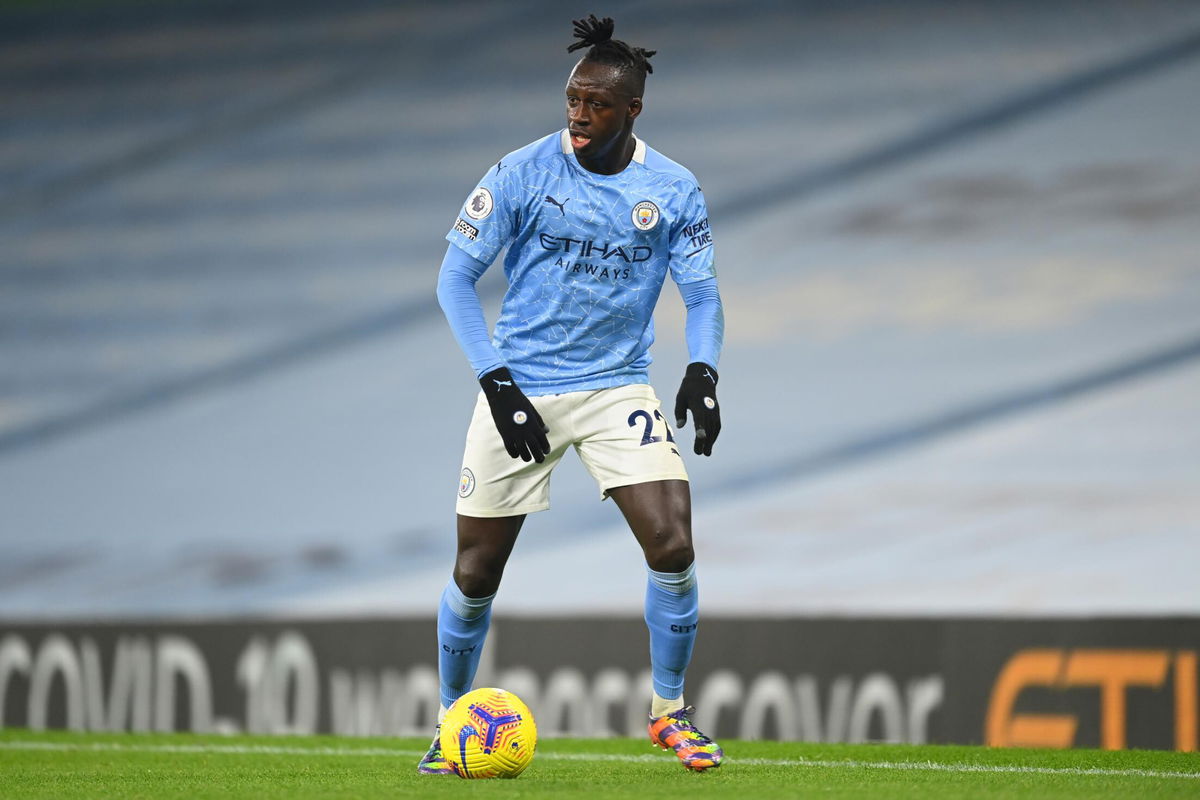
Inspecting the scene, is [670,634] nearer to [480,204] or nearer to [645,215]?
[645,215]

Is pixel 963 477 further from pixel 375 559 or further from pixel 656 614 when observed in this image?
pixel 656 614

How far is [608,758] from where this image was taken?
5.79 meters

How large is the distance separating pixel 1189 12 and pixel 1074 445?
2825 mm

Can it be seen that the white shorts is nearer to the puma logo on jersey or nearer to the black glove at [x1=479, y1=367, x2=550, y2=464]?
the black glove at [x1=479, y1=367, x2=550, y2=464]

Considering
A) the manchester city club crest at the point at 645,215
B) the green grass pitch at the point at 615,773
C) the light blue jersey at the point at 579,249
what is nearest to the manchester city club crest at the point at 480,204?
the light blue jersey at the point at 579,249

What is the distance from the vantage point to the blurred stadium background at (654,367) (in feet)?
31.6

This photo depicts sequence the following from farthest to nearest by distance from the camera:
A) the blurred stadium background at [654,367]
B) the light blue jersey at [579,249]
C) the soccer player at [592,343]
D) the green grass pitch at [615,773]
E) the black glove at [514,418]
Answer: the blurred stadium background at [654,367] < the light blue jersey at [579,249] < the soccer player at [592,343] < the black glove at [514,418] < the green grass pitch at [615,773]

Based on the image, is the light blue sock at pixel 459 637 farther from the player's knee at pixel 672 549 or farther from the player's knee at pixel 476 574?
the player's knee at pixel 672 549

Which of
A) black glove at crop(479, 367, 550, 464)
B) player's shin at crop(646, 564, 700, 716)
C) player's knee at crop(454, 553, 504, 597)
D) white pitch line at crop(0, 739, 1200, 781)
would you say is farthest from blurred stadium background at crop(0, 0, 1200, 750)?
black glove at crop(479, 367, 550, 464)

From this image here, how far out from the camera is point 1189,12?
1088 cm

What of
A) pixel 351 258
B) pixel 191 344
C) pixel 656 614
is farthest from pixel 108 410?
pixel 656 614

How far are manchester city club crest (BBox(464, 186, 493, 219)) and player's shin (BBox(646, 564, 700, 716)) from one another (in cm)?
113

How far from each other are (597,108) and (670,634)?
1.52 m

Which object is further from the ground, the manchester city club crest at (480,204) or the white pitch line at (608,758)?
the manchester city club crest at (480,204)
